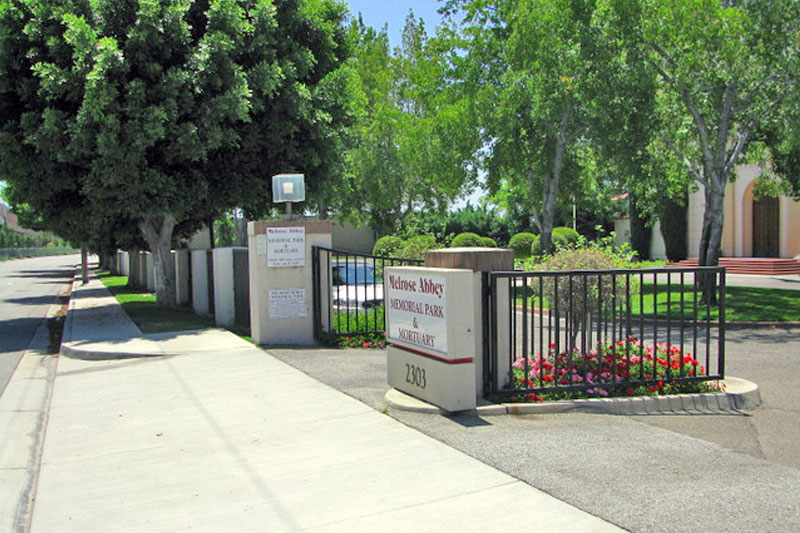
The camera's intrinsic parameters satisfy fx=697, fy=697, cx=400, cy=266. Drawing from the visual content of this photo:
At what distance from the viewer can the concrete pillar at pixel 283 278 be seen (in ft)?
35.1

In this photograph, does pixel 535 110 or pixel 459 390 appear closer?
pixel 459 390

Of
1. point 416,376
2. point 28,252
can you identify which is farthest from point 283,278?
point 28,252

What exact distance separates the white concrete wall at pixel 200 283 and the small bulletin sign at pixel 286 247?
20.9 feet

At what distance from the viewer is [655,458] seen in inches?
202

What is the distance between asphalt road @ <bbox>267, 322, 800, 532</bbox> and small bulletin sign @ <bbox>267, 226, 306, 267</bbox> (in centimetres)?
332

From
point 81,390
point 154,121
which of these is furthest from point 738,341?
point 154,121

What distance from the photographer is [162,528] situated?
4.22 meters

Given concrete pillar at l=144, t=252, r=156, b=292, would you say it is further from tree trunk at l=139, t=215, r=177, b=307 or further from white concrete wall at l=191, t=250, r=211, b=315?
white concrete wall at l=191, t=250, r=211, b=315

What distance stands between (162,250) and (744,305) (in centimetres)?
1423

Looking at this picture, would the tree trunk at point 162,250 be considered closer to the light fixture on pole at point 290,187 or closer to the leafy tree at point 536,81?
the light fixture on pole at point 290,187

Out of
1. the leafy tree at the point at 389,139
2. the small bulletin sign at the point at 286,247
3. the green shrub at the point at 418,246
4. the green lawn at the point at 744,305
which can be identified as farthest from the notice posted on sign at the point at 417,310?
the leafy tree at the point at 389,139

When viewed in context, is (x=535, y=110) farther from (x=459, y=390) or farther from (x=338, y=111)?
(x=459, y=390)

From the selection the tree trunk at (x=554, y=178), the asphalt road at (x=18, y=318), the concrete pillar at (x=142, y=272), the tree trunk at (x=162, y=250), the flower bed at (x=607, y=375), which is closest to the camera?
the flower bed at (x=607, y=375)

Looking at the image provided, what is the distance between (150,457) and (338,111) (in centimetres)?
1267
